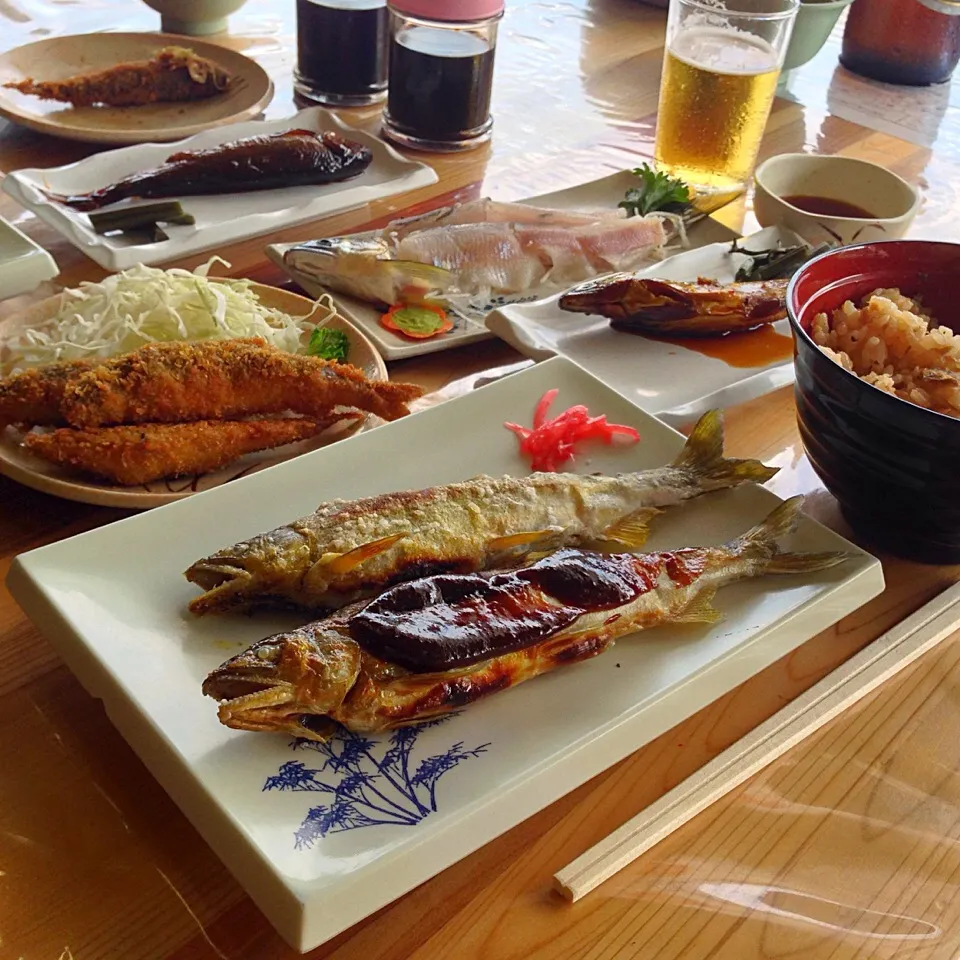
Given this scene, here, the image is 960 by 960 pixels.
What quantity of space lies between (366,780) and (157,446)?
21.2 inches

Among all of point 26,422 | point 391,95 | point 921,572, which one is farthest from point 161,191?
point 921,572

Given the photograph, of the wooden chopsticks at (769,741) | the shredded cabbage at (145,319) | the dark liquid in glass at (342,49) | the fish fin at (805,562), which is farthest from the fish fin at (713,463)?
the dark liquid in glass at (342,49)

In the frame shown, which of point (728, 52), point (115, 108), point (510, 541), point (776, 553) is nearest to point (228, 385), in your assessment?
point (510, 541)

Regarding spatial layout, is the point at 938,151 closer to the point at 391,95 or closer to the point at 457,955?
the point at 391,95

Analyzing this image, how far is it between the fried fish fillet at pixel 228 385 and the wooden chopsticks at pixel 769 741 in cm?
61

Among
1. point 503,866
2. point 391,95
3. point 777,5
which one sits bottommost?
point 503,866

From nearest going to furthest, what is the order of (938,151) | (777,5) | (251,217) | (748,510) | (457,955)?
(457,955), (748,510), (251,217), (777,5), (938,151)

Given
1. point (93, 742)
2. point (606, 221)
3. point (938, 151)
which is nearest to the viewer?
point (93, 742)

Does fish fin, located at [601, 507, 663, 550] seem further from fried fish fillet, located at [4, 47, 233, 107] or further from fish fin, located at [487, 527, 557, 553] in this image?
fried fish fillet, located at [4, 47, 233, 107]

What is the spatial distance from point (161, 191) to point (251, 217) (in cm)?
21

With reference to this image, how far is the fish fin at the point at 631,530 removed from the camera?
3.75 ft

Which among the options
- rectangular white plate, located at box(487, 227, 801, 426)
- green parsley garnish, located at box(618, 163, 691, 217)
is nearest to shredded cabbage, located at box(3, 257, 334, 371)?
rectangular white plate, located at box(487, 227, 801, 426)

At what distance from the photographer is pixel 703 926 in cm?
86

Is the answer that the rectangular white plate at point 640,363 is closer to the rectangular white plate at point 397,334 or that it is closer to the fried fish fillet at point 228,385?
the rectangular white plate at point 397,334
